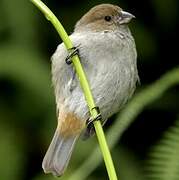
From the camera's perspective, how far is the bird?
361 cm

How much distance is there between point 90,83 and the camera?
11.9ft

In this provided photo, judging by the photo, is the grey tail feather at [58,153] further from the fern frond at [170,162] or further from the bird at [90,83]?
the fern frond at [170,162]

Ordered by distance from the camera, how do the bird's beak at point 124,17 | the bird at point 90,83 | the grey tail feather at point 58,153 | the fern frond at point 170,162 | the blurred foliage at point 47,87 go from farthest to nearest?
the blurred foliage at point 47,87 < the bird's beak at point 124,17 < the bird at point 90,83 < the grey tail feather at point 58,153 < the fern frond at point 170,162

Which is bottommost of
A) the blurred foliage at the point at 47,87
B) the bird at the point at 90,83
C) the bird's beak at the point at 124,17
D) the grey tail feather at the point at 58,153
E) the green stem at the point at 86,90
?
the blurred foliage at the point at 47,87

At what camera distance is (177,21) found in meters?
5.14

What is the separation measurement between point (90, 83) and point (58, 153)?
37cm

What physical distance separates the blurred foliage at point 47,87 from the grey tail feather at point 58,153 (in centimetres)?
88

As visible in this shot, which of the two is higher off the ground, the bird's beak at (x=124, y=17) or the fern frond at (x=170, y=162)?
the bird's beak at (x=124, y=17)

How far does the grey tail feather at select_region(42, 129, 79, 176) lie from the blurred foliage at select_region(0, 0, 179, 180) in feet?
2.87

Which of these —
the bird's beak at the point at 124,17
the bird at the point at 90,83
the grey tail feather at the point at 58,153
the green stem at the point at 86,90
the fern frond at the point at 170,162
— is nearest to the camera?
the green stem at the point at 86,90

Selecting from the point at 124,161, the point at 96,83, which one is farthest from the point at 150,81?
the point at 96,83

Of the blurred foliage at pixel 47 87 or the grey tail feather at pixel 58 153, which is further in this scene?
the blurred foliage at pixel 47 87

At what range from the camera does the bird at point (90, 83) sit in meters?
3.61

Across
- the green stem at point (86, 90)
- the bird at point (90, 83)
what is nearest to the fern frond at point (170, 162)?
the bird at point (90, 83)
